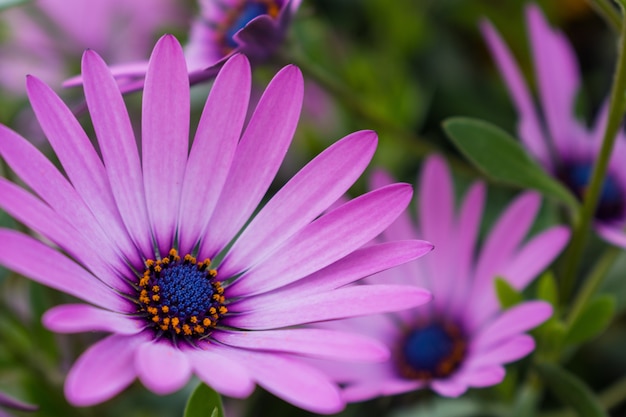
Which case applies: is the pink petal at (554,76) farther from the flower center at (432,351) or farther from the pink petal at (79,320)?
the pink petal at (79,320)

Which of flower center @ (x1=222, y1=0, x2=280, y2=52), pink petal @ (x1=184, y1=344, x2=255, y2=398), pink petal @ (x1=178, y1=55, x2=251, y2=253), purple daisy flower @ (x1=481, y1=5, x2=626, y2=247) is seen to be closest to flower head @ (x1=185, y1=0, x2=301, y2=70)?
flower center @ (x1=222, y1=0, x2=280, y2=52)

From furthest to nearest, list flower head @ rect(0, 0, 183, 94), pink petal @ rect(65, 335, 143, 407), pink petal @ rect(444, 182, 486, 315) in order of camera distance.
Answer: flower head @ rect(0, 0, 183, 94) < pink petal @ rect(444, 182, 486, 315) < pink petal @ rect(65, 335, 143, 407)

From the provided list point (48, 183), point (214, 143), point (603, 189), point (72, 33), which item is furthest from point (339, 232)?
point (72, 33)

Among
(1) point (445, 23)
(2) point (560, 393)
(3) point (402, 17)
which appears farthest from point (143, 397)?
(1) point (445, 23)

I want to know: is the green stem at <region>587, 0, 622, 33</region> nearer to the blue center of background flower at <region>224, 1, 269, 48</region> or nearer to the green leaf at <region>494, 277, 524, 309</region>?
the green leaf at <region>494, 277, 524, 309</region>

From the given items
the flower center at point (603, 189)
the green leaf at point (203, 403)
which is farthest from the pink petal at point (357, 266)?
the flower center at point (603, 189)

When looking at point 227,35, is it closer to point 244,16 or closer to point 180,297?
point 244,16

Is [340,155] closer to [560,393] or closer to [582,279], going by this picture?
[560,393]
